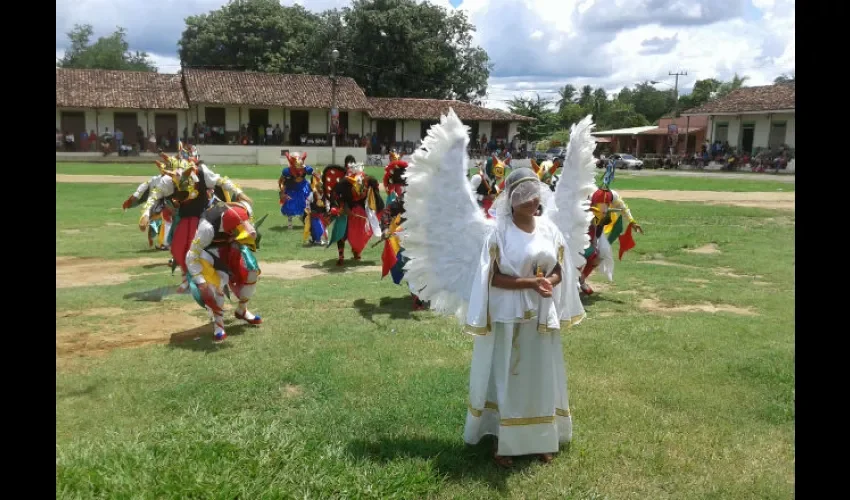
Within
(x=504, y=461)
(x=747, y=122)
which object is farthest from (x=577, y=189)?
(x=747, y=122)

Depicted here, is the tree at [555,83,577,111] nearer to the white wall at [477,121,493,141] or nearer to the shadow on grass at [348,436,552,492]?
the white wall at [477,121,493,141]

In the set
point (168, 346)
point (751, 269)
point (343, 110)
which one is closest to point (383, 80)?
point (343, 110)

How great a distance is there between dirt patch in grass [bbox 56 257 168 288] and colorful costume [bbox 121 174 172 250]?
59 centimetres

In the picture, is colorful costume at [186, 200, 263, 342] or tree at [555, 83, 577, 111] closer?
colorful costume at [186, 200, 263, 342]

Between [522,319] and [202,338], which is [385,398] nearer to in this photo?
[522,319]

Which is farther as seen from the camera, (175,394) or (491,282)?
(175,394)

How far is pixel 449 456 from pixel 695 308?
518cm

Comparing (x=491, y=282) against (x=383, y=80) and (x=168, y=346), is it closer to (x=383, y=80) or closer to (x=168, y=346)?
(x=168, y=346)

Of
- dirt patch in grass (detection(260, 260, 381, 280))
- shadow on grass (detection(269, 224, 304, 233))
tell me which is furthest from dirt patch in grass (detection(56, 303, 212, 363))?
shadow on grass (detection(269, 224, 304, 233))

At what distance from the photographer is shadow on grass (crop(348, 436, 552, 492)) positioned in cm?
385

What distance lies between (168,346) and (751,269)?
8990 millimetres
